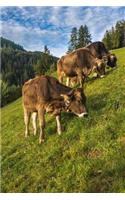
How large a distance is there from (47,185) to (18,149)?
10.4ft

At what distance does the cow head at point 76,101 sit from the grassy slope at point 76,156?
0.33m

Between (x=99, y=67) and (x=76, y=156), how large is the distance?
860cm

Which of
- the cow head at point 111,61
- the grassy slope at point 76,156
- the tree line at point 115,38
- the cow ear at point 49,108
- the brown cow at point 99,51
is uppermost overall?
the brown cow at point 99,51

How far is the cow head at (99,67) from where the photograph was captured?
18620 mm

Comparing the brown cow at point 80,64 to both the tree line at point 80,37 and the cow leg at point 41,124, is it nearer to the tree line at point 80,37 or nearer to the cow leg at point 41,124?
the tree line at point 80,37

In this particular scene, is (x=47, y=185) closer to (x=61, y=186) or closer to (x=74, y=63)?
(x=61, y=186)

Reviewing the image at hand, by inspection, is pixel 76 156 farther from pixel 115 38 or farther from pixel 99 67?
pixel 115 38

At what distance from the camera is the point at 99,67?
19.0m

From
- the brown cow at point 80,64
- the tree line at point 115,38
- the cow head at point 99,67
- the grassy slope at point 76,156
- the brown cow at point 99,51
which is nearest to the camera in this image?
the grassy slope at point 76,156

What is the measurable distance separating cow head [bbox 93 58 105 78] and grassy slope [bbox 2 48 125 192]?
4157 millimetres

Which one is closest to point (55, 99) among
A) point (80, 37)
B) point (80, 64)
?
point (80, 64)

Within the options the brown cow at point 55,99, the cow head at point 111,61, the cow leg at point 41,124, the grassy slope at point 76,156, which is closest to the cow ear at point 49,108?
the brown cow at point 55,99

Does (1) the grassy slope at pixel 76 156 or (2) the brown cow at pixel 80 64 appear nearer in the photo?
(1) the grassy slope at pixel 76 156
